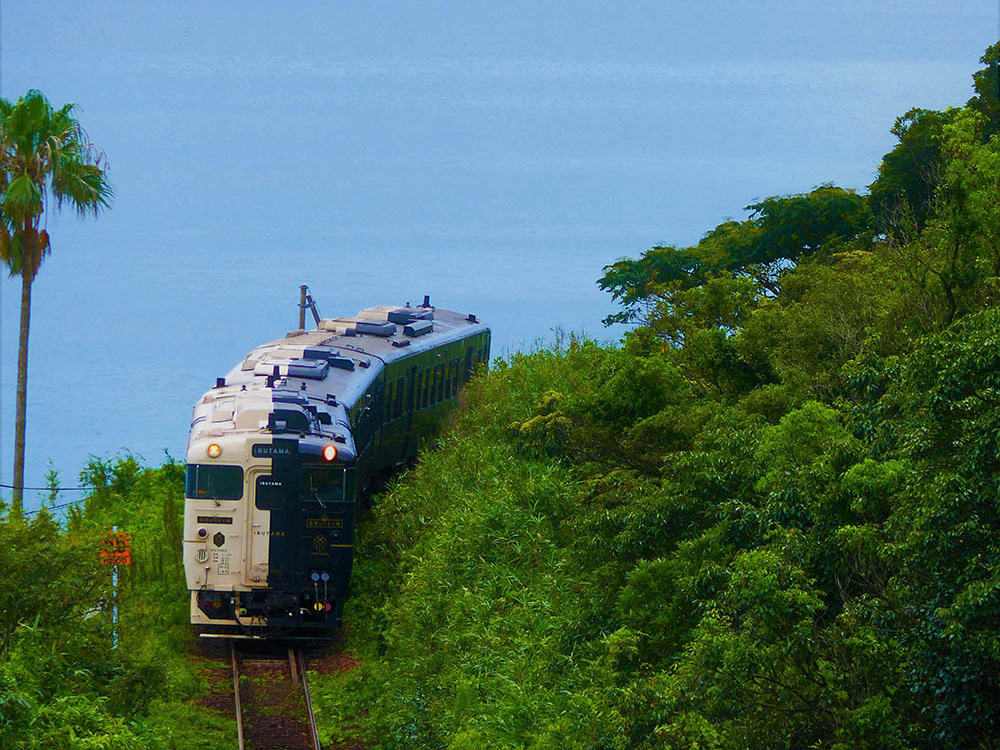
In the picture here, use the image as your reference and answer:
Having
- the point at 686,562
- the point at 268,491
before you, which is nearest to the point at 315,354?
the point at 268,491

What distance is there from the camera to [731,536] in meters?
14.4

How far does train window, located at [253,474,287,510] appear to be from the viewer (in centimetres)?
1969

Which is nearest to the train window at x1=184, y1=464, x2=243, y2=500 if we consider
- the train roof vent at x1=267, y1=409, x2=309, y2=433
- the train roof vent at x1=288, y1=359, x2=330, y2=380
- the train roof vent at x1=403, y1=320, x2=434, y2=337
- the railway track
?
the train roof vent at x1=267, y1=409, x2=309, y2=433

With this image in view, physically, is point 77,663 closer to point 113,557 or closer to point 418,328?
point 113,557

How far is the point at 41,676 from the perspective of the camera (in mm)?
14062

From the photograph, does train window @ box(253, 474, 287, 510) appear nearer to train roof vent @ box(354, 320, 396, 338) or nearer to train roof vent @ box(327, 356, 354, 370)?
train roof vent @ box(327, 356, 354, 370)

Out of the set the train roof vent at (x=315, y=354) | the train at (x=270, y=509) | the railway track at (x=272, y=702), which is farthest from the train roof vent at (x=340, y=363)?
the railway track at (x=272, y=702)

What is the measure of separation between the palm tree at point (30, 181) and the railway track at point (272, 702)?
890cm

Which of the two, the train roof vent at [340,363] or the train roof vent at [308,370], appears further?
the train roof vent at [340,363]

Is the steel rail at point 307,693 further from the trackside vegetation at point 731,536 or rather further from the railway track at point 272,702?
the trackside vegetation at point 731,536

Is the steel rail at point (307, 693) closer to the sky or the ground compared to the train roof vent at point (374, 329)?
closer to the ground

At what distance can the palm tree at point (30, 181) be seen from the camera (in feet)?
88.8

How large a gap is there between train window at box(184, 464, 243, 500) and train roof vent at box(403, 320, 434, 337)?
908cm

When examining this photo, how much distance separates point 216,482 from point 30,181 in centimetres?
1004
